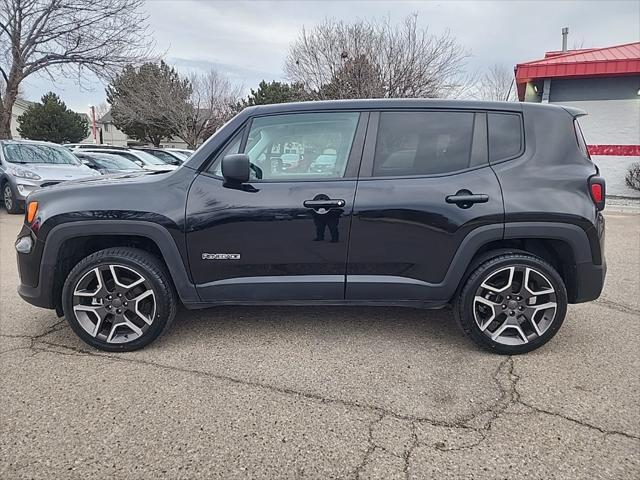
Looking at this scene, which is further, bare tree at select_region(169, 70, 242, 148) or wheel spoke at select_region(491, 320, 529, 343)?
bare tree at select_region(169, 70, 242, 148)

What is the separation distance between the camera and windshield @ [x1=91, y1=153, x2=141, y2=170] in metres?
11.9

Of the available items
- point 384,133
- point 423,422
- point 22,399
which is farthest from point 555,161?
point 22,399

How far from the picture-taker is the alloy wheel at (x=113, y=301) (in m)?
3.07

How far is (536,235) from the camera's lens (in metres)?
2.99

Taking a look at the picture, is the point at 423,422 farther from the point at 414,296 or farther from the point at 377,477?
the point at 414,296

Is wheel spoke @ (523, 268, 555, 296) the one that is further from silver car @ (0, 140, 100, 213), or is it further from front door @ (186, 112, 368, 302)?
silver car @ (0, 140, 100, 213)

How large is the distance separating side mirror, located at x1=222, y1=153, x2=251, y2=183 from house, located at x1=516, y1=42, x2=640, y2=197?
12.5 m

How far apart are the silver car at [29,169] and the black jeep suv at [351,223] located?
7.29m

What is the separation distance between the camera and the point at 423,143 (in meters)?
3.10

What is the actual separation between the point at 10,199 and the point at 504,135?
10.1 meters

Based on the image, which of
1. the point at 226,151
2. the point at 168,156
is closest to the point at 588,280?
the point at 226,151

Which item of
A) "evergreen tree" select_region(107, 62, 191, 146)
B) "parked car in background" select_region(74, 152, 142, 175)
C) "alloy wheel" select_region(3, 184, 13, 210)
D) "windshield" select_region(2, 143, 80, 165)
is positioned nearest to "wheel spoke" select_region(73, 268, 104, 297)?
"alloy wheel" select_region(3, 184, 13, 210)

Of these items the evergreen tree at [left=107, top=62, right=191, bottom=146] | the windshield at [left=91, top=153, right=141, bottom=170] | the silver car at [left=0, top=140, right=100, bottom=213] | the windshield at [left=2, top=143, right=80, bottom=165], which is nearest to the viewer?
the silver car at [left=0, top=140, right=100, bottom=213]

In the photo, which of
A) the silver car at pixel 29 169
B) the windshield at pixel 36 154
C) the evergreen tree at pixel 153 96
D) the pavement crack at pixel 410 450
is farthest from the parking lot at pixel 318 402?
the evergreen tree at pixel 153 96
